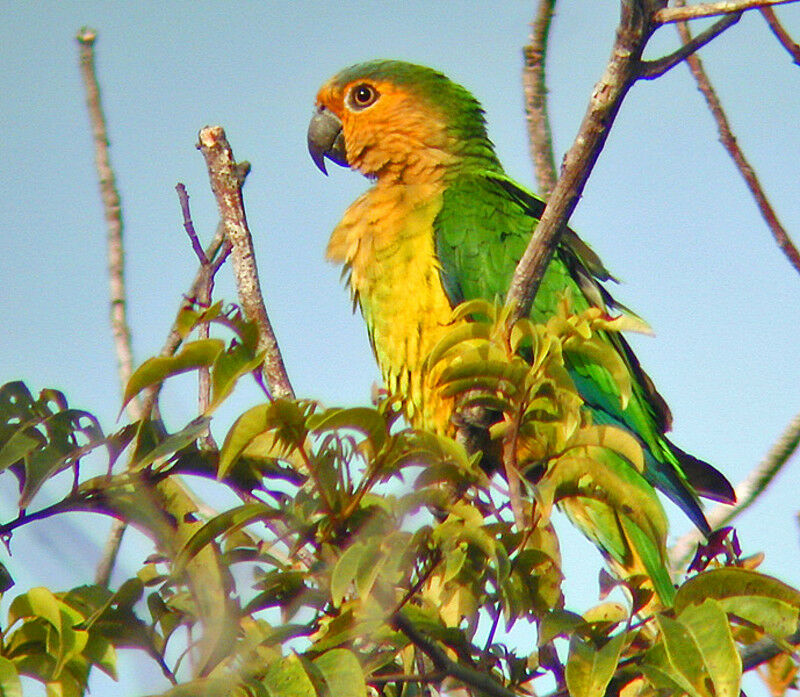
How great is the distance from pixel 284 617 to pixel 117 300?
1.65 meters

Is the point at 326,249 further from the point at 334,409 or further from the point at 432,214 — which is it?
the point at 334,409

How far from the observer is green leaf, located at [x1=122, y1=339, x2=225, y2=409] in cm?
134

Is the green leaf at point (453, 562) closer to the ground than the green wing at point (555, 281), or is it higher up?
closer to the ground

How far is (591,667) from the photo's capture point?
4.49 ft

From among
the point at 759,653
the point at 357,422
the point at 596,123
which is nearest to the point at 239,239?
the point at 596,123

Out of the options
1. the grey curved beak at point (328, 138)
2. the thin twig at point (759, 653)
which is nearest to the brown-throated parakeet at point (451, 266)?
the grey curved beak at point (328, 138)

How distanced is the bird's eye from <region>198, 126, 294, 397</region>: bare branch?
1743 mm

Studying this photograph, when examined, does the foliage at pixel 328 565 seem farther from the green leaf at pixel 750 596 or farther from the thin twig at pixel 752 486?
the thin twig at pixel 752 486

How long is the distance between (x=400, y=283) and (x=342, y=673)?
2392mm

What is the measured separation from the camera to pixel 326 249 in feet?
12.8

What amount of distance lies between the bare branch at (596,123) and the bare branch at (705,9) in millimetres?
31

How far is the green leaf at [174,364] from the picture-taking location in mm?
1344

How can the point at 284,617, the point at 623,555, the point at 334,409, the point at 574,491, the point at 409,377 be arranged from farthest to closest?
1. the point at 409,377
2. the point at 623,555
3. the point at 574,491
4. the point at 284,617
5. the point at 334,409

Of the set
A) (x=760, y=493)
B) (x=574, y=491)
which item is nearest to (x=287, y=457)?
(x=574, y=491)
